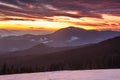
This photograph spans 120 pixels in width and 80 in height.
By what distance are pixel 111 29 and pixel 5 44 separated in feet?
4.50

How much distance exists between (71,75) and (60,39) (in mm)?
464

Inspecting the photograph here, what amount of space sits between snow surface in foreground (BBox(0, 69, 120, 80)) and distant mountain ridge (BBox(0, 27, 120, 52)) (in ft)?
1.09

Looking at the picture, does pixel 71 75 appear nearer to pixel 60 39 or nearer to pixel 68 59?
pixel 68 59

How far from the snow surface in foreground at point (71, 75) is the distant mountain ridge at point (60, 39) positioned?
1.09ft

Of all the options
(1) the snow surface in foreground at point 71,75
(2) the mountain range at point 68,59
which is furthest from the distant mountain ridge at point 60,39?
(1) the snow surface in foreground at point 71,75

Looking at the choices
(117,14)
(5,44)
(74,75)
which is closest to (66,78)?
(74,75)

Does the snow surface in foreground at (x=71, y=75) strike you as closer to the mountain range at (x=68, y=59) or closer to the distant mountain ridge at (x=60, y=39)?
the mountain range at (x=68, y=59)

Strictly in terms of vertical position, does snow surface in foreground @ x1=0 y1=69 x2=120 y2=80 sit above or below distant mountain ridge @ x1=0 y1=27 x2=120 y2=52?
below

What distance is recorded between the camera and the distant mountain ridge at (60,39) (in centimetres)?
379

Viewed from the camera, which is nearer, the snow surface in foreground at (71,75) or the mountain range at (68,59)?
the snow surface in foreground at (71,75)

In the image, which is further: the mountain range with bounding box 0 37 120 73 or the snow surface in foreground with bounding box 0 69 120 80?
the mountain range with bounding box 0 37 120 73

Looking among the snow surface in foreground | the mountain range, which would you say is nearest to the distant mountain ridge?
the mountain range

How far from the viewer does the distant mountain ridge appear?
149 inches

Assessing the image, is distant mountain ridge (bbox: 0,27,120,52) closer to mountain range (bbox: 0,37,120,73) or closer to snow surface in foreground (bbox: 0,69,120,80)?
mountain range (bbox: 0,37,120,73)
